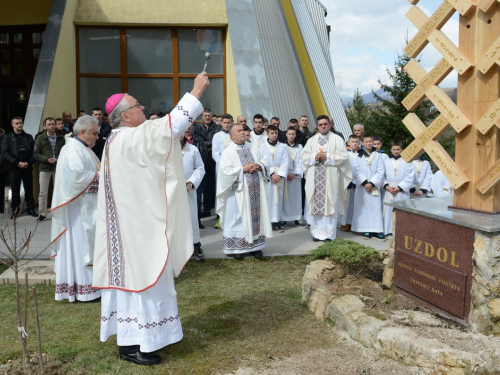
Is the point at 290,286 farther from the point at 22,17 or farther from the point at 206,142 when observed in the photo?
the point at 22,17

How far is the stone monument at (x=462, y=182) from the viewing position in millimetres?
4484

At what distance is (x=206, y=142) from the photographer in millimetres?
11164

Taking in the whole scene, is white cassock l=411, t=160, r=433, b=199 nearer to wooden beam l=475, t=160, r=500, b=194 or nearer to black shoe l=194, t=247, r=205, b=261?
black shoe l=194, t=247, r=205, b=261

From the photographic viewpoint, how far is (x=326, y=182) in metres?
9.26

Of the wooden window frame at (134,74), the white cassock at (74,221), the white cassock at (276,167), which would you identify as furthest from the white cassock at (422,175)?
the wooden window frame at (134,74)

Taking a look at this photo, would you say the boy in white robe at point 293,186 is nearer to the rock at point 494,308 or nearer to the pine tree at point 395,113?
the rock at point 494,308

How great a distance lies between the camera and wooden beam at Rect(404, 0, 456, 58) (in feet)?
16.0

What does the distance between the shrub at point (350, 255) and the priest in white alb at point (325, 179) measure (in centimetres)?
292

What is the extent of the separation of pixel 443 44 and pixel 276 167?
5.56 metres

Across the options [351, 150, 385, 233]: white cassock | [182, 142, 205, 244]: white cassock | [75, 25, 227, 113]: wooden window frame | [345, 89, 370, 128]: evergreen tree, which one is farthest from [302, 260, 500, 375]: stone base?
[345, 89, 370, 128]: evergreen tree

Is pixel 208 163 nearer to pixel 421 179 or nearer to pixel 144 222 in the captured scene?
pixel 421 179

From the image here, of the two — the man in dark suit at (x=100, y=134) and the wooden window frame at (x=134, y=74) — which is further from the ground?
the wooden window frame at (x=134, y=74)

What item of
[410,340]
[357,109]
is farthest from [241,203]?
[357,109]

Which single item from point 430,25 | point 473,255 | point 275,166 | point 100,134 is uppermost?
point 430,25
